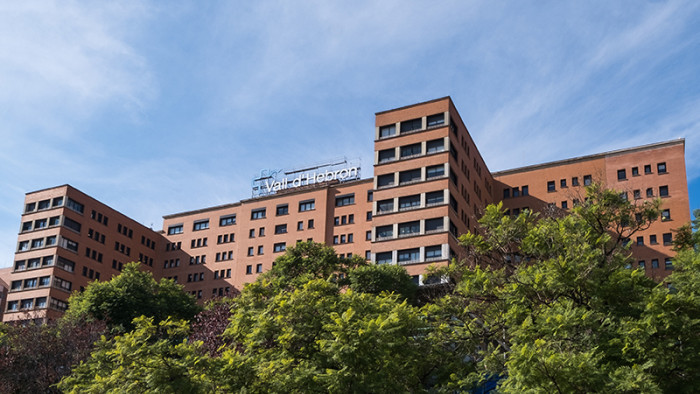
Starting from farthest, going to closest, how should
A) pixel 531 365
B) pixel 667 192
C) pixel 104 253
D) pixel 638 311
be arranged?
1. pixel 104 253
2. pixel 667 192
3. pixel 638 311
4. pixel 531 365

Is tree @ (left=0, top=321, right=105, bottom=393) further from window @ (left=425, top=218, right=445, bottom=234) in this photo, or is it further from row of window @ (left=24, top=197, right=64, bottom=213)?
row of window @ (left=24, top=197, right=64, bottom=213)

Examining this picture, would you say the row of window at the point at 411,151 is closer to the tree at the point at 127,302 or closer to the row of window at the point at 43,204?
the tree at the point at 127,302

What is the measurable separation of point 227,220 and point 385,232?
1300 inches

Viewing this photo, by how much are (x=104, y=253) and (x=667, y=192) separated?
240ft

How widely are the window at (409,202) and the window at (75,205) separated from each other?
44.6 meters

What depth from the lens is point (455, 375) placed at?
2872 centimetres

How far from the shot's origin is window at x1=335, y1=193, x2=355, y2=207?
90.6 m

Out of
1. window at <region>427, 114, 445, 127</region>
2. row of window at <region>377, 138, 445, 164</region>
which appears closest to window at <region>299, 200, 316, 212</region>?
row of window at <region>377, 138, 445, 164</region>

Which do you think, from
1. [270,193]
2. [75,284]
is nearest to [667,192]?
[270,193]

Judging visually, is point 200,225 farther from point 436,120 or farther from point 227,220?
point 436,120

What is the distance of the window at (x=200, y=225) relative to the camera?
104 meters

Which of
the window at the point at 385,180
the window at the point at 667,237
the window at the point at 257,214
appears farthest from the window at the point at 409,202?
the window at the point at 667,237

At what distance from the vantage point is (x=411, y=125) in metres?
79.6

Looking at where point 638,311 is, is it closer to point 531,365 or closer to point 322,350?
point 531,365
